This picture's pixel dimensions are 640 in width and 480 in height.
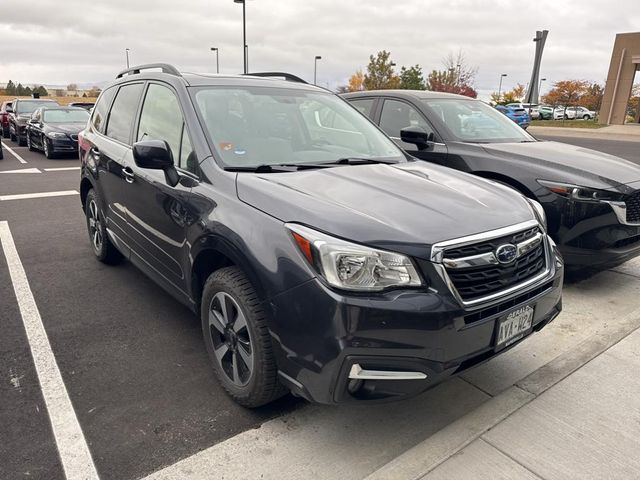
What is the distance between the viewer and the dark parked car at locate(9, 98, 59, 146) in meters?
17.2

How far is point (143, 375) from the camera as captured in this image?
121 inches

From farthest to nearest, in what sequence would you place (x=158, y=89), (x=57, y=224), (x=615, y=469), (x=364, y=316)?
(x=57, y=224) < (x=158, y=89) < (x=615, y=469) < (x=364, y=316)

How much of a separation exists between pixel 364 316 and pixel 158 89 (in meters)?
2.50

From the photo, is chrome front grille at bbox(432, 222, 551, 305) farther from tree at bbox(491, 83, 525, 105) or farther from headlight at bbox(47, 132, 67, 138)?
tree at bbox(491, 83, 525, 105)

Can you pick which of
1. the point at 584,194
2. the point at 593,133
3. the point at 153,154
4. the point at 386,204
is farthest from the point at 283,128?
the point at 593,133

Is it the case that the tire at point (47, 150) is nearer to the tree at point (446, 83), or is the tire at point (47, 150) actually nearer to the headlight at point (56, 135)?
the headlight at point (56, 135)

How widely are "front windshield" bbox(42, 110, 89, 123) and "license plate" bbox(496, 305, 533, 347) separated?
1518cm

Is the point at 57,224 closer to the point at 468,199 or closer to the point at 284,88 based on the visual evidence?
the point at 284,88

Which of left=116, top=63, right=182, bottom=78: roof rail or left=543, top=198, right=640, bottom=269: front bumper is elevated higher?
left=116, top=63, right=182, bottom=78: roof rail

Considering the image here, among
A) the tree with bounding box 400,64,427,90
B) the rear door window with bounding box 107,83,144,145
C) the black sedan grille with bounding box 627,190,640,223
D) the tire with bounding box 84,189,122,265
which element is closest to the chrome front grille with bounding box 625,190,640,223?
the black sedan grille with bounding box 627,190,640,223

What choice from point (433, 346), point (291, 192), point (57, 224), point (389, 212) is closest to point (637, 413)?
point (433, 346)

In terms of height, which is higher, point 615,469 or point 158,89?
point 158,89

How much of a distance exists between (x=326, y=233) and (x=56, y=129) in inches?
550

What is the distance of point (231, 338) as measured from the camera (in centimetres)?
268
